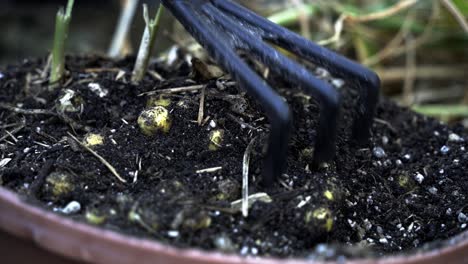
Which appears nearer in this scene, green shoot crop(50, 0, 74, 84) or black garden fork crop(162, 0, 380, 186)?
black garden fork crop(162, 0, 380, 186)

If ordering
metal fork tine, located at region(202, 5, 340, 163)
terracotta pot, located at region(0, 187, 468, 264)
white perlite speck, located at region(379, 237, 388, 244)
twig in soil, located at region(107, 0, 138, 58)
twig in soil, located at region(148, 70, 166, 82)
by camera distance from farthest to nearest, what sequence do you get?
1. twig in soil, located at region(107, 0, 138, 58)
2. twig in soil, located at region(148, 70, 166, 82)
3. white perlite speck, located at region(379, 237, 388, 244)
4. metal fork tine, located at region(202, 5, 340, 163)
5. terracotta pot, located at region(0, 187, 468, 264)

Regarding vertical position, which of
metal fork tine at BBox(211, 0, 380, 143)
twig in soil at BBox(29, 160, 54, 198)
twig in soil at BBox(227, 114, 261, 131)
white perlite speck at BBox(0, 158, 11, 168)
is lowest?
white perlite speck at BBox(0, 158, 11, 168)

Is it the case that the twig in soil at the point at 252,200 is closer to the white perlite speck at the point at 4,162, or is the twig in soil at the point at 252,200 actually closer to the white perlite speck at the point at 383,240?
the white perlite speck at the point at 383,240

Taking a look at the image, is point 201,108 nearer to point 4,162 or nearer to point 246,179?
point 246,179

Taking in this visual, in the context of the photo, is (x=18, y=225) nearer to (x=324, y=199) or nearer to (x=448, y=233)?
(x=324, y=199)

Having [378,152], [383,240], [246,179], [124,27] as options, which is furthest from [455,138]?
[124,27]

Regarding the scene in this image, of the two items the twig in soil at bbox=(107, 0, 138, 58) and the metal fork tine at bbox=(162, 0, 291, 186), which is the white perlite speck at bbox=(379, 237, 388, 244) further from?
the twig in soil at bbox=(107, 0, 138, 58)

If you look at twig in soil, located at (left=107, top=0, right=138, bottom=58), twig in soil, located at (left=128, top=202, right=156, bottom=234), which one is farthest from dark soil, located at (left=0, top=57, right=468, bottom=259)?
twig in soil, located at (left=107, top=0, right=138, bottom=58)

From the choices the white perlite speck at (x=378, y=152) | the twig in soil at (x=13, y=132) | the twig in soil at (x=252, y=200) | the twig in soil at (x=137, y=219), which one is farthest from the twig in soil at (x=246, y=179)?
the twig in soil at (x=13, y=132)
